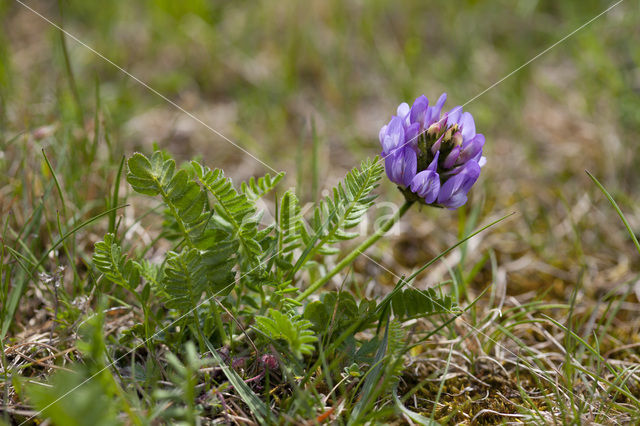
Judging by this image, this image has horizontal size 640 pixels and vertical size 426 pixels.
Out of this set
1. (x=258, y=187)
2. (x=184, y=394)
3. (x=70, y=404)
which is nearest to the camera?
(x=70, y=404)

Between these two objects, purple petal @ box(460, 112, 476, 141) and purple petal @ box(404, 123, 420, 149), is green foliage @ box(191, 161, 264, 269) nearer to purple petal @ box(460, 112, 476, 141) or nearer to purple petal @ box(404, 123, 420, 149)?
purple petal @ box(404, 123, 420, 149)

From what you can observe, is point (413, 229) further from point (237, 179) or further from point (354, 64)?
point (354, 64)

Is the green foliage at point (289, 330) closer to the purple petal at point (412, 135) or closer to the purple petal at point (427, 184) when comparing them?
the purple petal at point (427, 184)

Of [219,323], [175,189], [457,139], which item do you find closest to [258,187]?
[175,189]

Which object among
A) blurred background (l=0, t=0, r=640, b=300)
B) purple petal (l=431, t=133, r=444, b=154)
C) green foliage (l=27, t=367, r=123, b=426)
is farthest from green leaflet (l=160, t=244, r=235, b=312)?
blurred background (l=0, t=0, r=640, b=300)

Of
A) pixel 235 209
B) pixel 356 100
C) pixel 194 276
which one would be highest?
pixel 356 100

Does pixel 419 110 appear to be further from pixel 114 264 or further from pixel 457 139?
pixel 114 264

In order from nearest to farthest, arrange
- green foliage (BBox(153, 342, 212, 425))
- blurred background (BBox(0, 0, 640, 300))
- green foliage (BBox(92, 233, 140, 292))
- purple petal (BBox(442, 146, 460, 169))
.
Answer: green foliage (BBox(153, 342, 212, 425)), green foliage (BBox(92, 233, 140, 292)), purple petal (BBox(442, 146, 460, 169)), blurred background (BBox(0, 0, 640, 300))
